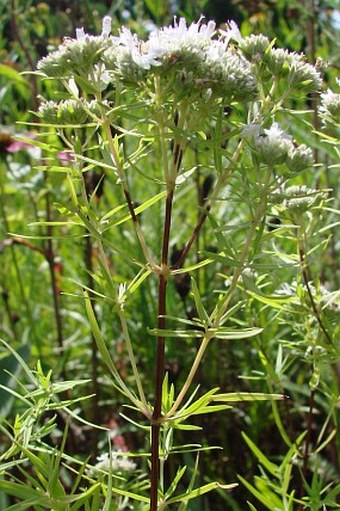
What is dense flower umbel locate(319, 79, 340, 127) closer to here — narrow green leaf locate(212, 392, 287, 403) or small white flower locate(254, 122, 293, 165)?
small white flower locate(254, 122, 293, 165)

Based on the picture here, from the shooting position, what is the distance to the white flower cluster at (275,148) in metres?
0.71

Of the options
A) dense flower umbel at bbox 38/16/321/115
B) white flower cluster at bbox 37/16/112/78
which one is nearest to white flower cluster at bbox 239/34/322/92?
dense flower umbel at bbox 38/16/321/115

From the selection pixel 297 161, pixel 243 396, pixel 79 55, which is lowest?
pixel 243 396

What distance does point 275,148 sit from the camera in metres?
0.71

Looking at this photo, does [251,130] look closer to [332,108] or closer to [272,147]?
[272,147]

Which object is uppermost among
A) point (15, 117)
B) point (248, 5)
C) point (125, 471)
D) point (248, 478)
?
point (248, 5)

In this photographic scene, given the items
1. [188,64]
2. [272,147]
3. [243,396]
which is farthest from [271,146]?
→ [243,396]

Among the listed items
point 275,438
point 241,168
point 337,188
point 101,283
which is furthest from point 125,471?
point 337,188

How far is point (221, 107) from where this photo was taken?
74 cm

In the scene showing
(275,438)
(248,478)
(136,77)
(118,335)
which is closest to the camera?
(136,77)

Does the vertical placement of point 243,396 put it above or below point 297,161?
below

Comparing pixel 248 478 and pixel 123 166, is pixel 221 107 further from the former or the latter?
pixel 248 478

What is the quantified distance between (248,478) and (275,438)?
154 mm

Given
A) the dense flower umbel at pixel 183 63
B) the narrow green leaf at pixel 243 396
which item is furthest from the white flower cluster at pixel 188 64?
the narrow green leaf at pixel 243 396
